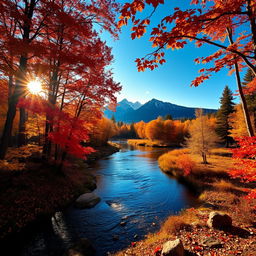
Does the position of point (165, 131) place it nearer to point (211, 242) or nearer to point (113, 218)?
point (113, 218)

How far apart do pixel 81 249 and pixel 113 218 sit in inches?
113

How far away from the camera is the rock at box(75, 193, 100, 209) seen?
30.2 ft

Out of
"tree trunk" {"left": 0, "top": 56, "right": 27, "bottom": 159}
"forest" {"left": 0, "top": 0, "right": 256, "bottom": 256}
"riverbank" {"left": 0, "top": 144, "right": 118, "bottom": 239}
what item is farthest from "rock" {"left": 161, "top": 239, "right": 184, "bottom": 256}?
"tree trunk" {"left": 0, "top": 56, "right": 27, "bottom": 159}

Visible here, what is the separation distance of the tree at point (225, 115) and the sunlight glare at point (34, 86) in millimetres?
39745

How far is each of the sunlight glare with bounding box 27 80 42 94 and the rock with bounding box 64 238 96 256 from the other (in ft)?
29.8

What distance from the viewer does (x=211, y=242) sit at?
4.59 meters

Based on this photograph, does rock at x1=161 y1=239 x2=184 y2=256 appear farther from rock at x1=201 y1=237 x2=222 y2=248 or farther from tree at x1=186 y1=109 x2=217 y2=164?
tree at x1=186 y1=109 x2=217 y2=164

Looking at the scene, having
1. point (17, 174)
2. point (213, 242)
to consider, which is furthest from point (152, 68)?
point (17, 174)

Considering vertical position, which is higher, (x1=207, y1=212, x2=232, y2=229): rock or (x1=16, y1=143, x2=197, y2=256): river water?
(x1=207, y1=212, x2=232, y2=229): rock

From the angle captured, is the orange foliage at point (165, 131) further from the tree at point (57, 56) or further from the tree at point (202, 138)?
the tree at point (57, 56)

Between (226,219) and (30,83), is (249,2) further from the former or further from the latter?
(30,83)

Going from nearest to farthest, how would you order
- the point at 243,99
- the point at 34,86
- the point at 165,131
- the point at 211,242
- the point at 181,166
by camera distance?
the point at 211,242 → the point at 243,99 → the point at 34,86 → the point at 181,166 → the point at 165,131

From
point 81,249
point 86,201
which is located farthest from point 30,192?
point 81,249

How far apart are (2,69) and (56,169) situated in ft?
26.5
